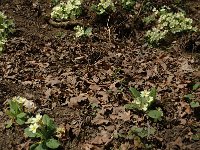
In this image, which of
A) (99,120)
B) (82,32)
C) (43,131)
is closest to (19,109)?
(43,131)

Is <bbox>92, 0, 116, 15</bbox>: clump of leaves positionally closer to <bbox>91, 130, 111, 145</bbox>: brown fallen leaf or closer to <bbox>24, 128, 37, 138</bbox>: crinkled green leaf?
<bbox>91, 130, 111, 145</bbox>: brown fallen leaf

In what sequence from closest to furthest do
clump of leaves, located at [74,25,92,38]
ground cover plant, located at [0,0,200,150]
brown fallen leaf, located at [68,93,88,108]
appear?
ground cover plant, located at [0,0,200,150] → brown fallen leaf, located at [68,93,88,108] → clump of leaves, located at [74,25,92,38]

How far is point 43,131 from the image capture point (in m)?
4.48

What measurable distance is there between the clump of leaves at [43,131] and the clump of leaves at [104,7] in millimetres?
3614

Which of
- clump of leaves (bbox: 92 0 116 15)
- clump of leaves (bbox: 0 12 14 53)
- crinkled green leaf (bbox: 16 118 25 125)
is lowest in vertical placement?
crinkled green leaf (bbox: 16 118 25 125)

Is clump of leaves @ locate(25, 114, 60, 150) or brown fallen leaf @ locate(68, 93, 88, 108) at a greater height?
brown fallen leaf @ locate(68, 93, 88, 108)

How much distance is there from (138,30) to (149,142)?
3.59 m

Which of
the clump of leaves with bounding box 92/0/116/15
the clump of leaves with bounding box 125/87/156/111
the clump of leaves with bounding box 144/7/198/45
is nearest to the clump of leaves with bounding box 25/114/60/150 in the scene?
the clump of leaves with bounding box 125/87/156/111

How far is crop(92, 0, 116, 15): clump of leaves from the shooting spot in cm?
762

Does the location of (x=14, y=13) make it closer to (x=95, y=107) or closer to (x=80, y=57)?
(x=80, y=57)

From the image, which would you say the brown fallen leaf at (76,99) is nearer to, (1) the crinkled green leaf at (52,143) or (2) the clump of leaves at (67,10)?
(1) the crinkled green leaf at (52,143)

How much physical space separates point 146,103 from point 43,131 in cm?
142

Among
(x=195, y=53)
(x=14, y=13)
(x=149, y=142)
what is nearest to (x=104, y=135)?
(x=149, y=142)

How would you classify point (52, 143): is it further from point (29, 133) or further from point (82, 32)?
point (82, 32)
